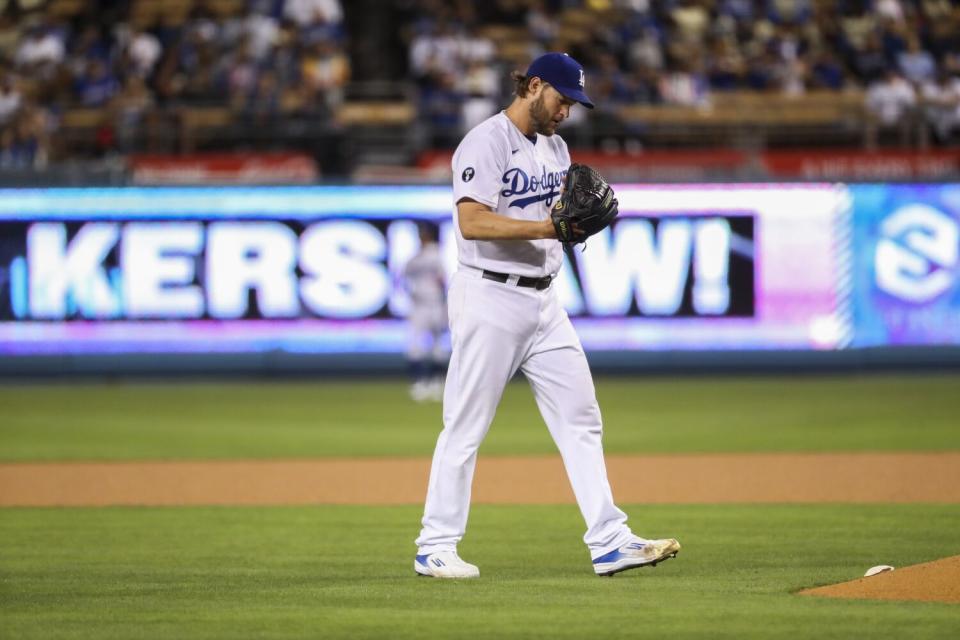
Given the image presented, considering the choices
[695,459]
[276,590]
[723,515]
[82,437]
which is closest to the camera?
[276,590]

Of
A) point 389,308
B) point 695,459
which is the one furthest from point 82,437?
point 389,308

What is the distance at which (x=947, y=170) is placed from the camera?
2153 centimetres

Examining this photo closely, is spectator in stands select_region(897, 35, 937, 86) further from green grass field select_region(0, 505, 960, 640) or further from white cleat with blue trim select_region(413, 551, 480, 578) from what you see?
white cleat with blue trim select_region(413, 551, 480, 578)

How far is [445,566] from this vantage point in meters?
6.80

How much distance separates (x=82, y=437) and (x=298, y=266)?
689 cm

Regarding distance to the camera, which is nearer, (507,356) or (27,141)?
(507,356)

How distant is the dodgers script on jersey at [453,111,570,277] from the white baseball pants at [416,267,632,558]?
0.10 m

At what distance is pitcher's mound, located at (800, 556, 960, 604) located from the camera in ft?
20.2

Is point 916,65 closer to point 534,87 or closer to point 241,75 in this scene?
point 241,75

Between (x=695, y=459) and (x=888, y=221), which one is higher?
(x=888, y=221)

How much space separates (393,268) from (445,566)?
1464cm

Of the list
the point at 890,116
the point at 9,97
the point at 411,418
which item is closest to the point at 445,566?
the point at 411,418

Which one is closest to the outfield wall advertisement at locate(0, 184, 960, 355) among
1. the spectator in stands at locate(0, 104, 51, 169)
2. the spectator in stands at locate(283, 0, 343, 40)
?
the spectator in stands at locate(0, 104, 51, 169)

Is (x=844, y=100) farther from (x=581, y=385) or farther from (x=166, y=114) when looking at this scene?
(x=581, y=385)
